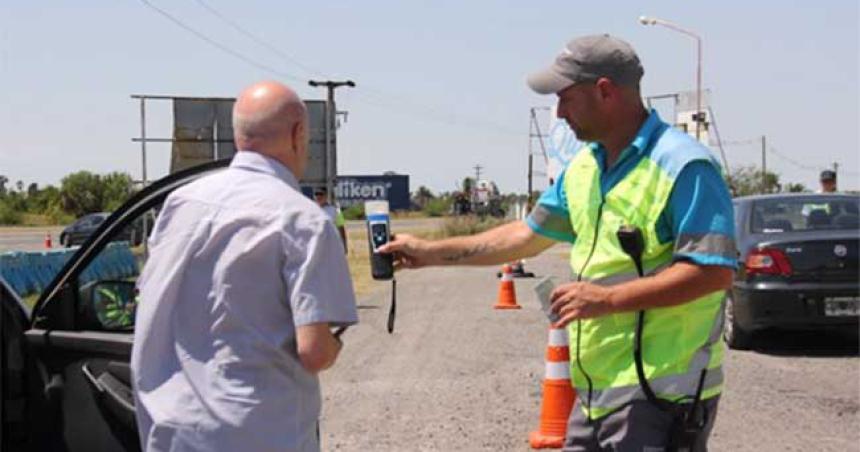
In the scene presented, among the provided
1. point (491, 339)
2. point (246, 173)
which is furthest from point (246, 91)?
point (491, 339)

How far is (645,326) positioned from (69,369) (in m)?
2.22

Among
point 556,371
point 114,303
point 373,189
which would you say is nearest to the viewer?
point 114,303

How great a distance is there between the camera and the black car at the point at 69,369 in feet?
13.5

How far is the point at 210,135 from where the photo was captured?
2128 cm

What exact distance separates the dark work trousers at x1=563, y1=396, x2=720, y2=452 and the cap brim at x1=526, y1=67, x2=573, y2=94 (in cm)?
92

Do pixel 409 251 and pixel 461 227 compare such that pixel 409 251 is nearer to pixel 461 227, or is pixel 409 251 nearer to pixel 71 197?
pixel 461 227

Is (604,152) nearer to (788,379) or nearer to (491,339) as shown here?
(788,379)

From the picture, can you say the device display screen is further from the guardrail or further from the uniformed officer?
the guardrail

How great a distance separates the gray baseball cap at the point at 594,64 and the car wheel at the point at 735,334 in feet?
25.8

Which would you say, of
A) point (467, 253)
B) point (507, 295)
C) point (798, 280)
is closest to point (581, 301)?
point (467, 253)

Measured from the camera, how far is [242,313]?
303 cm

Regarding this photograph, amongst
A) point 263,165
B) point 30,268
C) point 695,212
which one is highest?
point 263,165

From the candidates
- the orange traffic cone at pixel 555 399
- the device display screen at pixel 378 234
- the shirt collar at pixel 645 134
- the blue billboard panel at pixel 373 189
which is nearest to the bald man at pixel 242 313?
the device display screen at pixel 378 234

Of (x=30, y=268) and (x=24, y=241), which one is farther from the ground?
(x=30, y=268)
